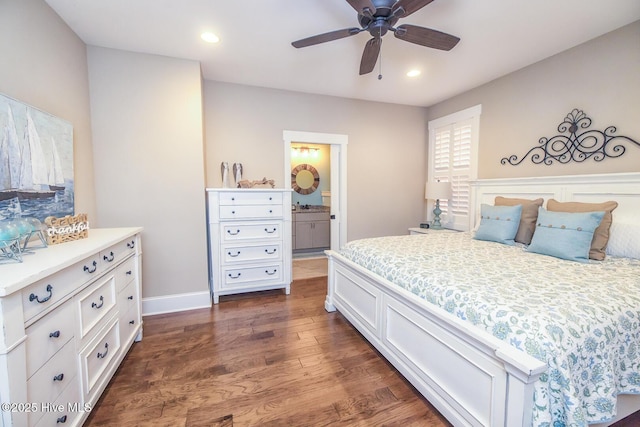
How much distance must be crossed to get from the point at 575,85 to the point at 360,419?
3406 mm

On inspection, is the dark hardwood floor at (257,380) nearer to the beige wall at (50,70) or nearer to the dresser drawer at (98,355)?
the dresser drawer at (98,355)

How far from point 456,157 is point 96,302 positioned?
419 cm

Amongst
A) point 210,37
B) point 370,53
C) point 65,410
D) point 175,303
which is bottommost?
point 175,303

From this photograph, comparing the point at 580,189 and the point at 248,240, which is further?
the point at 248,240

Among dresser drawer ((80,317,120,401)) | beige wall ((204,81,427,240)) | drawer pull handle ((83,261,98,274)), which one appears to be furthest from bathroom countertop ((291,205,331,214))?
drawer pull handle ((83,261,98,274))

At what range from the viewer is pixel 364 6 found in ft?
5.13

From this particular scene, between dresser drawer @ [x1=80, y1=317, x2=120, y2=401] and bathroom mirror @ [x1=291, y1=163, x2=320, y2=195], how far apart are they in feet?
14.5

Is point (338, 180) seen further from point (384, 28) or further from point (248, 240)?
point (384, 28)

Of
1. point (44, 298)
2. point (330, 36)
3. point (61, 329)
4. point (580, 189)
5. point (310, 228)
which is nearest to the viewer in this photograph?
point (44, 298)

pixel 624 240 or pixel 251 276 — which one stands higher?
pixel 624 240

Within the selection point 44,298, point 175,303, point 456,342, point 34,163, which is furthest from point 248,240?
point 456,342

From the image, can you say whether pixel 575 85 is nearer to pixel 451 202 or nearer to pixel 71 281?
pixel 451 202

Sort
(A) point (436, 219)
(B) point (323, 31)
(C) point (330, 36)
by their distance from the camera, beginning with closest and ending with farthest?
(C) point (330, 36) → (B) point (323, 31) → (A) point (436, 219)

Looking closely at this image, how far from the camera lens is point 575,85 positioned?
2578 mm
